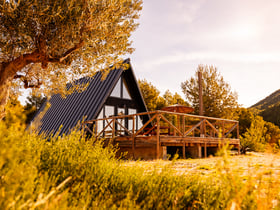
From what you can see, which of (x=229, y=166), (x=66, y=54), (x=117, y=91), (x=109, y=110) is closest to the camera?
(x=229, y=166)

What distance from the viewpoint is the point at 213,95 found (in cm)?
2548

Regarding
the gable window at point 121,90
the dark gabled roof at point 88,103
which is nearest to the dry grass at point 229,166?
the dark gabled roof at point 88,103

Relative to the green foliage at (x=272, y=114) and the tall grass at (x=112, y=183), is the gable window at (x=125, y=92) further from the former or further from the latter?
the green foliage at (x=272, y=114)

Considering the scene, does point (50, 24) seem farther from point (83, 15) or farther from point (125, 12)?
point (125, 12)

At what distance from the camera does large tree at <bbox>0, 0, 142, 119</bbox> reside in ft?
22.0

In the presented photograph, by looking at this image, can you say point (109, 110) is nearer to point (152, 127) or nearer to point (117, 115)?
point (117, 115)

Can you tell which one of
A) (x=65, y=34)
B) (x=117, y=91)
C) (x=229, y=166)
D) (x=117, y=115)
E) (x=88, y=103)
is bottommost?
(x=229, y=166)

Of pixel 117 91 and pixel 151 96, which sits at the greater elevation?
pixel 151 96

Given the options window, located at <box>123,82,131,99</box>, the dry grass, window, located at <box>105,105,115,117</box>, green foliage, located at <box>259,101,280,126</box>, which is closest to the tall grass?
the dry grass

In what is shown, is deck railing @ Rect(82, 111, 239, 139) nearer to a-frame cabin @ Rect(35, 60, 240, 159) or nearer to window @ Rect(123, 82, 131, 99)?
a-frame cabin @ Rect(35, 60, 240, 159)

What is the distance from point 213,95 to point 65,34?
2085 cm

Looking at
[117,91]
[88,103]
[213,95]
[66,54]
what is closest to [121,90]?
[117,91]

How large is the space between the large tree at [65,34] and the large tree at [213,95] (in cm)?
1770

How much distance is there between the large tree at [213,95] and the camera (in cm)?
2506
